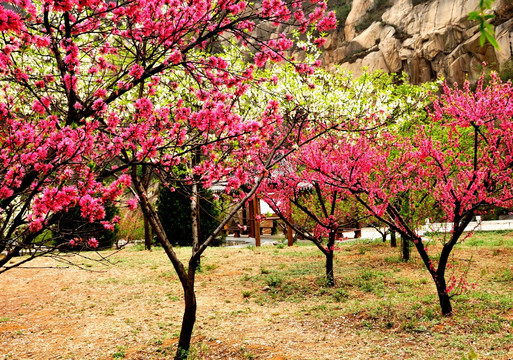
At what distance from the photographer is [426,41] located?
2803 centimetres

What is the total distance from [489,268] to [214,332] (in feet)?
20.6

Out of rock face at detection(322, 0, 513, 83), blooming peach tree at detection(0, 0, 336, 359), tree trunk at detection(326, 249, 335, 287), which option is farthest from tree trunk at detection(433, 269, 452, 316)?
rock face at detection(322, 0, 513, 83)

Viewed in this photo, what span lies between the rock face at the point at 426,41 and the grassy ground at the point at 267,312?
1856cm

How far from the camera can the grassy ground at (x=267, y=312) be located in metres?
4.65

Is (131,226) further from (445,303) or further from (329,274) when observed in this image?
(445,303)

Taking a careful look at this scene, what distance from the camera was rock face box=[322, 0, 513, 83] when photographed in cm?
2523

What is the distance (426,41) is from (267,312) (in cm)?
2770

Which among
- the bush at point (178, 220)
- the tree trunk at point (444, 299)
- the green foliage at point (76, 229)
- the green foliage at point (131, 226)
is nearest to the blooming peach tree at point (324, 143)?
the tree trunk at point (444, 299)

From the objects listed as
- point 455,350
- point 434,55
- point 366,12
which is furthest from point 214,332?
point 366,12

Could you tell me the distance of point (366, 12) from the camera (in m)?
34.7

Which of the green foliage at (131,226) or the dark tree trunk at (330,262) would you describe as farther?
the green foliage at (131,226)

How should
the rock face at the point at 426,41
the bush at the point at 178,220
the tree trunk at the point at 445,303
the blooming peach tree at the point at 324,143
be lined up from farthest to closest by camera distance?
1. the rock face at the point at 426,41
2. the bush at the point at 178,220
3. the blooming peach tree at the point at 324,143
4. the tree trunk at the point at 445,303

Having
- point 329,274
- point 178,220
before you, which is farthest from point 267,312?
point 178,220

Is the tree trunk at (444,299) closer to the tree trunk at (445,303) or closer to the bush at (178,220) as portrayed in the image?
the tree trunk at (445,303)
